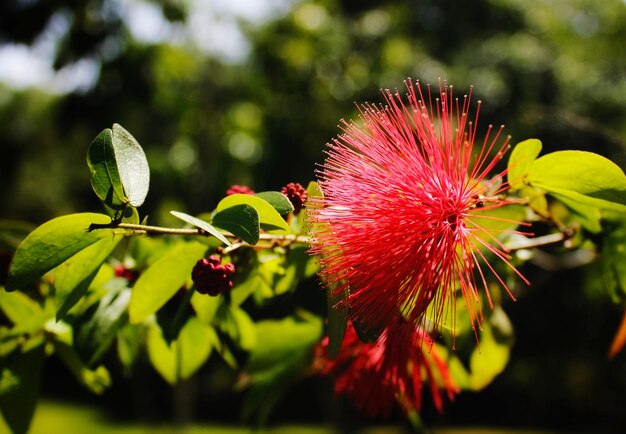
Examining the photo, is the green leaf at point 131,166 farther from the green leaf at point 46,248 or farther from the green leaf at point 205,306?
the green leaf at point 205,306

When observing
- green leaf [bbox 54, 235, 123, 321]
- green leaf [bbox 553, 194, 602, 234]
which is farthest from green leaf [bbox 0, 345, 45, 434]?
green leaf [bbox 553, 194, 602, 234]

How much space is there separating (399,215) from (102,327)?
1.33 feet

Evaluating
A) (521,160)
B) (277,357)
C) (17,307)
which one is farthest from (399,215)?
(17,307)

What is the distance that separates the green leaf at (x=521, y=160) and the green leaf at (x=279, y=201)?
272 millimetres

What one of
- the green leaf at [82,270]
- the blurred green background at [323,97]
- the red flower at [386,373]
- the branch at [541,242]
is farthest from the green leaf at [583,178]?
the blurred green background at [323,97]

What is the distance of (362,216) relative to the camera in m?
0.68

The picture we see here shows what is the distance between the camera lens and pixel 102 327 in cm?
81

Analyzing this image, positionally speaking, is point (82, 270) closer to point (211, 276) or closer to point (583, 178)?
point (211, 276)

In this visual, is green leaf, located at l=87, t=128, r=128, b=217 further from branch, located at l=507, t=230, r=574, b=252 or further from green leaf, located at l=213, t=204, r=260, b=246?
branch, located at l=507, t=230, r=574, b=252

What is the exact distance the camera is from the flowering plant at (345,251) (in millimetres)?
660

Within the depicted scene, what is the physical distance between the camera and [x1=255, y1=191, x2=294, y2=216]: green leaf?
2.17ft

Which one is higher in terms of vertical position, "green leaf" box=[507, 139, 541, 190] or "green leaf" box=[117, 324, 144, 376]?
"green leaf" box=[507, 139, 541, 190]

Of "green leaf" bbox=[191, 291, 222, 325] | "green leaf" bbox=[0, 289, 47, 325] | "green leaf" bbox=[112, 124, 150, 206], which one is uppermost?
"green leaf" bbox=[112, 124, 150, 206]

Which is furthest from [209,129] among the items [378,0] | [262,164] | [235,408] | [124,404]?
[124,404]
